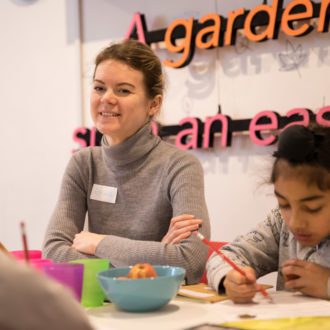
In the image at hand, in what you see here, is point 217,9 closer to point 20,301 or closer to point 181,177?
point 181,177

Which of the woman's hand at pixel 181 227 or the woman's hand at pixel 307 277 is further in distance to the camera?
the woman's hand at pixel 181 227

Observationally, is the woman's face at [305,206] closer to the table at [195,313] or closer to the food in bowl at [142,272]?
the table at [195,313]

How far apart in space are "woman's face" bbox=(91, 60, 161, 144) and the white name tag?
0.17m

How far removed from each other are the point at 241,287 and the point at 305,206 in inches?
9.8

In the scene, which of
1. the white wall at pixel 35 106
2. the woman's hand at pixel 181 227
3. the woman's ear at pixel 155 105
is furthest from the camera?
the white wall at pixel 35 106

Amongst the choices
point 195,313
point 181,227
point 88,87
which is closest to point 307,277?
point 195,313

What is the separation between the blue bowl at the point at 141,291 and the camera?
109cm

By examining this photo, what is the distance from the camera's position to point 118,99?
194 centimetres

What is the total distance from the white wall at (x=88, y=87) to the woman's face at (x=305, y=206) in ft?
4.21

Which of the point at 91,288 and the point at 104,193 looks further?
the point at 104,193

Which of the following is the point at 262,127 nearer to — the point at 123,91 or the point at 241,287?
the point at 123,91

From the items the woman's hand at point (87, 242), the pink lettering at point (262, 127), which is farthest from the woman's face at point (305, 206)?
the pink lettering at point (262, 127)

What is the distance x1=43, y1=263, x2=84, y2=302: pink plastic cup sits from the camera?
1122 millimetres

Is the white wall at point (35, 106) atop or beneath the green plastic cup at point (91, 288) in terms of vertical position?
atop
